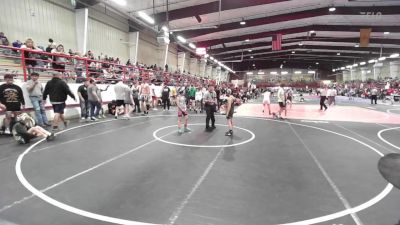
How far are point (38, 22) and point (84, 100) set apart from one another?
20.6ft

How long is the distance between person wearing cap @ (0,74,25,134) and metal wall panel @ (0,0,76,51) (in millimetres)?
6512

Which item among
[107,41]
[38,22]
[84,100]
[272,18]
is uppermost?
[272,18]

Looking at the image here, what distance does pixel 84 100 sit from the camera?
10.3 metres

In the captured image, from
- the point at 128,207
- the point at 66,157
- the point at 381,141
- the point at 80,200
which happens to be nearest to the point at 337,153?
the point at 381,141

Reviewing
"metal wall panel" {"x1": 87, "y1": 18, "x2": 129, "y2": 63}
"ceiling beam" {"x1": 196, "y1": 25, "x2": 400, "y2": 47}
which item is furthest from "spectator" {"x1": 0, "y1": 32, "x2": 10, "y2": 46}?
"ceiling beam" {"x1": 196, "y1": 25, "x2": 400, "y2": 47}

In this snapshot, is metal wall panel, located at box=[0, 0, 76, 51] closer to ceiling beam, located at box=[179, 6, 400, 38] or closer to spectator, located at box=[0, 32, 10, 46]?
spectator, located at box=[0, 32, 10, 46]

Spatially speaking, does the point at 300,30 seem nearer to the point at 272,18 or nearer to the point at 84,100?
the point at 272,18

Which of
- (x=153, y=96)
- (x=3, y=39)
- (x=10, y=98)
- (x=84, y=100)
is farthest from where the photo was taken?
(x=153, y=96)

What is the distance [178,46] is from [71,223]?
30.5 meters

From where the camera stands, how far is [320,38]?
31859 mm

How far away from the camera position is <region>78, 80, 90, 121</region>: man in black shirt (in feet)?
33.5

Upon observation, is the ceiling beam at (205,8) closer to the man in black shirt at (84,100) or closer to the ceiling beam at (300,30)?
the man in black shirt at (84,100)

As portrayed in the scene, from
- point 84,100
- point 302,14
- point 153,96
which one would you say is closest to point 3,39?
point 84,100

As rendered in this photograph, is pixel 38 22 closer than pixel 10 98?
No
